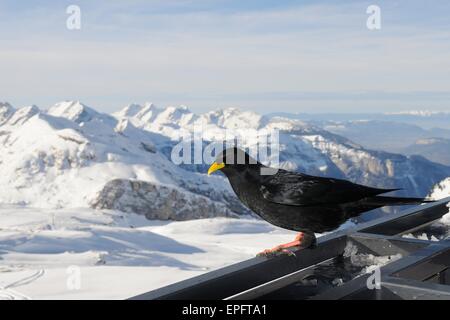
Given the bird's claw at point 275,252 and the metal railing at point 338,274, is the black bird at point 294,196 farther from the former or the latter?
the metal railing at point 338,274

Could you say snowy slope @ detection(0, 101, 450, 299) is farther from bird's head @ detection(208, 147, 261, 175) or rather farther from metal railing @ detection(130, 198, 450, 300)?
bird's head @ detection(208, 147, 261, 175)

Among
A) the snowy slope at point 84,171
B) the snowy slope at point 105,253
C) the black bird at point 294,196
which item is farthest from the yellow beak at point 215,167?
the snowy slope at point 84,171

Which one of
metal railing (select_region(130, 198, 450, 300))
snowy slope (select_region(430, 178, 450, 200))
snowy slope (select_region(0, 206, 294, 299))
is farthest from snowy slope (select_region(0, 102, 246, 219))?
metal railing (select_region(130, 198, 450, 300))

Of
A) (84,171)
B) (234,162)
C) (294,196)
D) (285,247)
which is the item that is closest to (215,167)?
(234,162)

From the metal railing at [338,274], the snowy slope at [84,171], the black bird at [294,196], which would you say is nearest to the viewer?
the metal railing at [338,274]

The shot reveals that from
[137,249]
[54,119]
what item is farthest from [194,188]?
[137,249]

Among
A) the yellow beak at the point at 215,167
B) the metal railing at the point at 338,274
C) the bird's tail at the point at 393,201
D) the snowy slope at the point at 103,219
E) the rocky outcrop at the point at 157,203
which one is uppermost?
the yellow beak at the point at 215,167

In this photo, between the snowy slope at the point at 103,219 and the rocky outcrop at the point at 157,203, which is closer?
the snowy slope at the point at 103,219
